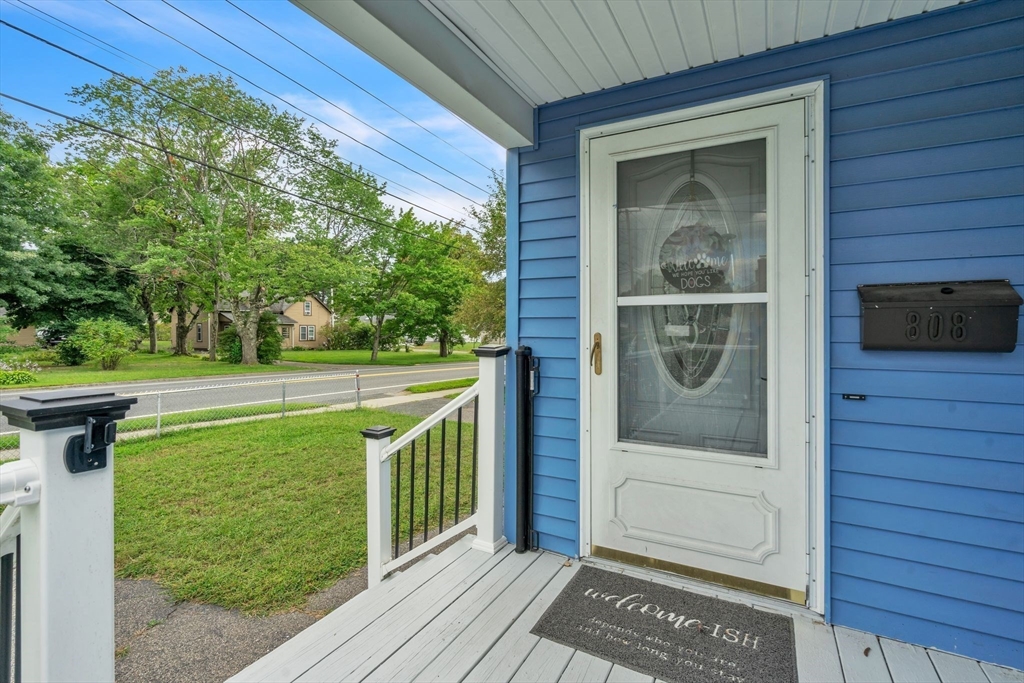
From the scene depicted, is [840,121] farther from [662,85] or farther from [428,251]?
[428,251]

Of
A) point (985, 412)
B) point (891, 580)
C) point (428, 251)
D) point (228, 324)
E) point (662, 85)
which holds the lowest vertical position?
point (891, 580)

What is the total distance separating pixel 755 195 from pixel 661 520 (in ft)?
4.59

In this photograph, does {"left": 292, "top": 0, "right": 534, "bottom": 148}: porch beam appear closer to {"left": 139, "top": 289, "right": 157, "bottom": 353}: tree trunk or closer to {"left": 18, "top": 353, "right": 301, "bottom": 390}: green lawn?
{"left": 18, "top": 353, "right": 301, "bottom": 390}: green lawn

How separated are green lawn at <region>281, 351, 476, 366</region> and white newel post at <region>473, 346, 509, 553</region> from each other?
9.40 metres

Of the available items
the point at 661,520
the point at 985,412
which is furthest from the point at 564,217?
the point at 985,412

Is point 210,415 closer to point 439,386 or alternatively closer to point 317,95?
point 439,386

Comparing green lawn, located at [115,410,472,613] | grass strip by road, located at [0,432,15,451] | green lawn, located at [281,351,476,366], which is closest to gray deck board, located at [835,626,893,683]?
green lawn, located at [115,410,472,613]

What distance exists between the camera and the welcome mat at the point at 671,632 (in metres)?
1.36

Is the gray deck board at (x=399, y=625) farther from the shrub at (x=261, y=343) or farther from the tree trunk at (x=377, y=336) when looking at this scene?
the tree trunk at (x=377, y=336)

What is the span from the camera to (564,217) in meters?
2.07

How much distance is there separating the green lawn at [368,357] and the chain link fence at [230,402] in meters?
3.54

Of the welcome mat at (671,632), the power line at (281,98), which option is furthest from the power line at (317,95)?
the welcome mat at (671,632)

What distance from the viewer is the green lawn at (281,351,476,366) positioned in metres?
12.1

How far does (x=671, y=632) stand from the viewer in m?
1.53
